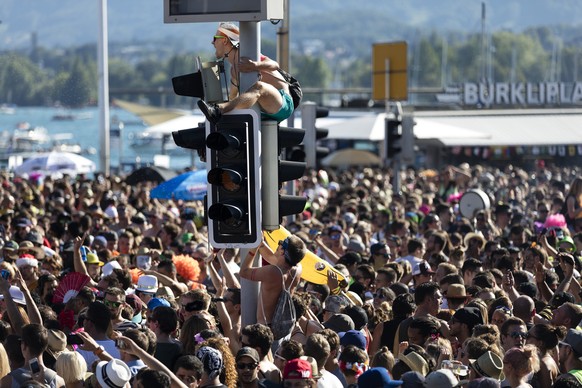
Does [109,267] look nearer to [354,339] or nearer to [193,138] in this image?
[354,339]

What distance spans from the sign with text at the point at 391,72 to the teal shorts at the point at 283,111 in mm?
18400

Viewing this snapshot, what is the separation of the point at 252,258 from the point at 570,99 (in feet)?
198

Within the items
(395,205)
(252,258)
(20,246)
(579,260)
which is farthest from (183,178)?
(252,258)

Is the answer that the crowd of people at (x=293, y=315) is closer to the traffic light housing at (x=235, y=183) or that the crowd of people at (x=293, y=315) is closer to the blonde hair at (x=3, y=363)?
the blonde hair at (x=3, y=363)

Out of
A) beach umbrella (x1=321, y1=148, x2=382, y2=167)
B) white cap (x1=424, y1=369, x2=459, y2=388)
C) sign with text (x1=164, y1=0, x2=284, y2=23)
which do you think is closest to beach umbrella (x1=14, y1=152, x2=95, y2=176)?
beach umbrella (x1=321, y1=148, x2=382, y2=167)

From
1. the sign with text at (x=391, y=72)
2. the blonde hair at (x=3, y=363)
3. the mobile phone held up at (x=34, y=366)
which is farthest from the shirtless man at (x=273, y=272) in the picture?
the sign with text at (x=391, y=72)

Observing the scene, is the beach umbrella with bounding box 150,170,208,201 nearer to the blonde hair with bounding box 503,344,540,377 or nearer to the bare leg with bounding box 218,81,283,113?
the bare leg with bounding box 218,81,283,113

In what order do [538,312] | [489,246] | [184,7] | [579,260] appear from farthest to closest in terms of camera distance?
[489,246]
[579,260]
[538,312]
[184,7]

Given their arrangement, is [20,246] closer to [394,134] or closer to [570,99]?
[394,134]

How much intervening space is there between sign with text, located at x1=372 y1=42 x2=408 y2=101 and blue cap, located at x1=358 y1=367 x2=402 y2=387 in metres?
19.6

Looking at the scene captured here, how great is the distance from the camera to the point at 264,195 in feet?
30.5

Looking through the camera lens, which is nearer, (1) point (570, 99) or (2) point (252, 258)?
(2) point (252, 258)

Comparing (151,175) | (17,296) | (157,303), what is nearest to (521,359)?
(157,303)

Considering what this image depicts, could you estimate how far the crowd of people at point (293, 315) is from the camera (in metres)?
8.69
